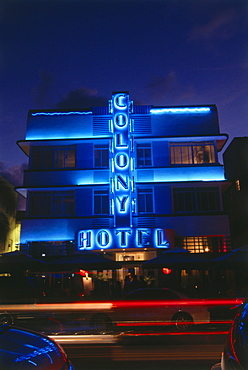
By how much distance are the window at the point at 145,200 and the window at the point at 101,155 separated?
3.46m

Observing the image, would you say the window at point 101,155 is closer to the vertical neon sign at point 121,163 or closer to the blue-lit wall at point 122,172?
the blue-lit wall at point 122,172

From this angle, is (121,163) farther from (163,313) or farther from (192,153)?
(163,313)

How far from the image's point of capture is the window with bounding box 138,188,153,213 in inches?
1045

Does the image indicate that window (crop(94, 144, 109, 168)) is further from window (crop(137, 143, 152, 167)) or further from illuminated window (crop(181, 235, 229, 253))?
illuminated window (crop(181, 235, 229, 253))

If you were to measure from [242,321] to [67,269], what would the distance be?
16444 mm

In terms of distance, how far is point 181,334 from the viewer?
1236 cm

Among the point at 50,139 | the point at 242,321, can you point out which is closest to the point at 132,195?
the point at 50,139

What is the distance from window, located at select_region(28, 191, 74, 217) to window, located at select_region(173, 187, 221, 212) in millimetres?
7770

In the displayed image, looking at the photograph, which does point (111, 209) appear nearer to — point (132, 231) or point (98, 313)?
point (132, 231)

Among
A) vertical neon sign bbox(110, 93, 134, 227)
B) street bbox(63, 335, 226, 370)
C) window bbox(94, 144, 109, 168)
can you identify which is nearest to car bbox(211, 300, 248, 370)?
street bbox(63, 335, 226, 370)

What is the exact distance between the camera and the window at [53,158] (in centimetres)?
2789

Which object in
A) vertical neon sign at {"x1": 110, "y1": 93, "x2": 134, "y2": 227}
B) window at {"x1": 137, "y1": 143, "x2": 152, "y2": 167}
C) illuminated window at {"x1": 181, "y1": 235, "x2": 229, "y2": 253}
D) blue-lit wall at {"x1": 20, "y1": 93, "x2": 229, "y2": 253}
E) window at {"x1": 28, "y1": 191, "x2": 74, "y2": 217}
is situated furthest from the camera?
window at {"x1": 137, "y1": 143, "x2": 152, "y2": 167}

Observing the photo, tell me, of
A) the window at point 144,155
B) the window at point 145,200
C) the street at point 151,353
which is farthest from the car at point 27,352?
the window at point 144,155

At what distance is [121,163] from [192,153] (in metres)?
5.92
